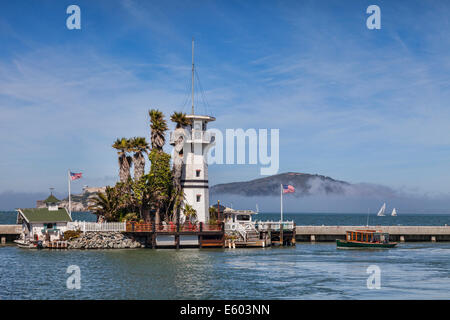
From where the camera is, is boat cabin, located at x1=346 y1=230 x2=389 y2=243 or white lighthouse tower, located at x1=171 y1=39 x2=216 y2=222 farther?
boat cabin, located at x1=346 y1=230 x2=389 y2=243

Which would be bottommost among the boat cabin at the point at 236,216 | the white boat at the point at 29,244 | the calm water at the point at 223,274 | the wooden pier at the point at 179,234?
the calm water at the point at 223,274

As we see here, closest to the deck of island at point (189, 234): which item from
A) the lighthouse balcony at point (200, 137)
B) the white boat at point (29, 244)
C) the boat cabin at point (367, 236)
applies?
the white boat at point (29, 244)

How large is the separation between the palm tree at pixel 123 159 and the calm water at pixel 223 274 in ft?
39.4

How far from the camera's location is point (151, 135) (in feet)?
239

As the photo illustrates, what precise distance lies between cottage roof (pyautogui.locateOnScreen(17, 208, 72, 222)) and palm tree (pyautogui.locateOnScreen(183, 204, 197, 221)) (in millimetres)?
14736

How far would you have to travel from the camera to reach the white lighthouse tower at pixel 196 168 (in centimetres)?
7044

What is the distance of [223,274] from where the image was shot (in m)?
47.0

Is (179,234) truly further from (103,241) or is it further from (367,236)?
(367,236)

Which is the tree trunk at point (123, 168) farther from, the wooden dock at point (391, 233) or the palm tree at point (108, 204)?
the wooden dock at point (391, 233)

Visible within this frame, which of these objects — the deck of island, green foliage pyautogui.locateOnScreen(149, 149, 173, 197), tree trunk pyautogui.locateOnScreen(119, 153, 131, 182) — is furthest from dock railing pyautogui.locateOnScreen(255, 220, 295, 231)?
tree trunk pyautogui.locateOnScreen(119, 153, 131, 182)

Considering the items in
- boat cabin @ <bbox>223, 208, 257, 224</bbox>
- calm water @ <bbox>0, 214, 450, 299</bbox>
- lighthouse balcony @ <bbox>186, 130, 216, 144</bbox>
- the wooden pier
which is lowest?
calm water @ <bbox>0, 214, 450, 299</bbox>

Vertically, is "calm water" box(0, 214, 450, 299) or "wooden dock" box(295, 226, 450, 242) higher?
"wooden dock" box(295, 226, 450, 242)

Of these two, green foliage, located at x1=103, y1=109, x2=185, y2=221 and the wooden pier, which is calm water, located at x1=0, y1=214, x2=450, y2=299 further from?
green foliage, located at x1=103, y1=109, x2=185, y2=221

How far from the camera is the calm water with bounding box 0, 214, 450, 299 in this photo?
3853cm
